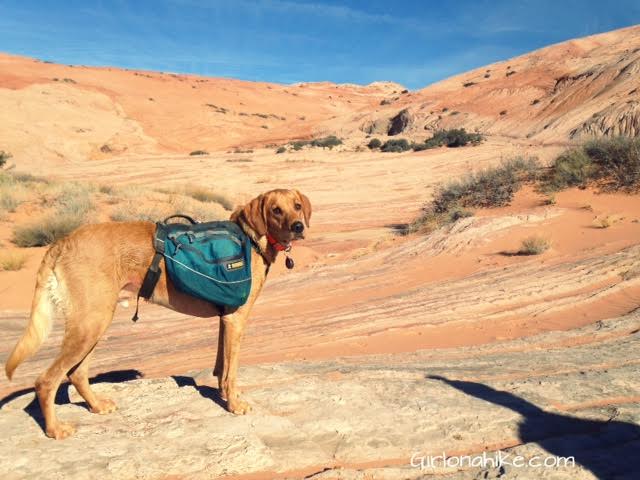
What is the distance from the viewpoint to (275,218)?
4266mm

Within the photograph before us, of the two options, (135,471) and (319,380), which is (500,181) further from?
(135,471)

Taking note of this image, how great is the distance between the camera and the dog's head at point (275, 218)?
4.24 meters

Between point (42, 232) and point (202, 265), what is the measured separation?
10522mm

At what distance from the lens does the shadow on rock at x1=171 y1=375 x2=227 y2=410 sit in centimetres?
404

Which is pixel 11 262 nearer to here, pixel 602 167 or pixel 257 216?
pixel 257 216

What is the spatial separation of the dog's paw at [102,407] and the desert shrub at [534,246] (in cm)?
801

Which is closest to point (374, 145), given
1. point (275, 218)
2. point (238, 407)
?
point (275, 218)

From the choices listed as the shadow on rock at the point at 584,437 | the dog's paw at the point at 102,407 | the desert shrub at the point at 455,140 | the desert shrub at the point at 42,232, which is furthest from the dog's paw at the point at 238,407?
the desert shrub at the point at 455,140

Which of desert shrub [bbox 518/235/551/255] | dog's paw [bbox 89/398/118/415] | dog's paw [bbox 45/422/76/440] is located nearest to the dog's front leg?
dog's paw [bbox 89/398/118/415]

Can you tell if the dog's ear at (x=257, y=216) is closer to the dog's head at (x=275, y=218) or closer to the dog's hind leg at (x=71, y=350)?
the dog's head at (x=275, y=218)

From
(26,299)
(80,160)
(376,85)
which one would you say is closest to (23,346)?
(26,299)

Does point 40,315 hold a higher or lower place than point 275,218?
lower

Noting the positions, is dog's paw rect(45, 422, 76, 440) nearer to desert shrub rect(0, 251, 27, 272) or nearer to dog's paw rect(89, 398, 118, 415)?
dog's paw rect(89, 398, 118, 415)

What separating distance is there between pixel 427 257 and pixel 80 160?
1396 inches
